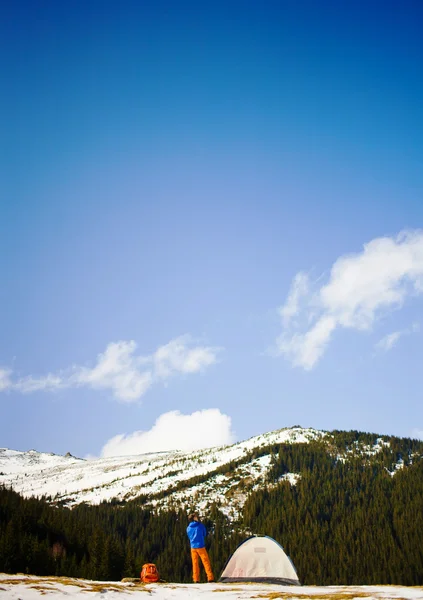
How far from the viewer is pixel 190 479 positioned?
114 m

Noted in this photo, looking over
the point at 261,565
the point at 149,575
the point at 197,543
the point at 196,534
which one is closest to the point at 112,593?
the point at 149,575

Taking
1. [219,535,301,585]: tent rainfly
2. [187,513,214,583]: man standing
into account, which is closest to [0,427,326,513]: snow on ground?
[219,535,301,585]: tent rainfly

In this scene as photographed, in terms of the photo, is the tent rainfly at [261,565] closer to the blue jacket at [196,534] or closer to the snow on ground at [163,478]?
the blue jacket at [196,534]

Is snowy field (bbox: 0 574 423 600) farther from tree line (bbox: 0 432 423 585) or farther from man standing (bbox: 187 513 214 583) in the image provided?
tree line (bbox: 0 432 423 585)

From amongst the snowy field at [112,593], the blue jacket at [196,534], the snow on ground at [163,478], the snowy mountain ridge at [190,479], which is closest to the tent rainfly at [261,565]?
the blue jacket at [196,534]

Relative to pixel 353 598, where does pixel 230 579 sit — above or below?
below

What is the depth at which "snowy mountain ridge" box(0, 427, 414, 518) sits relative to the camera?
10206 cm

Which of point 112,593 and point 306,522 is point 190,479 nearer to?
point 306,522

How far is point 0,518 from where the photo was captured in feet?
105

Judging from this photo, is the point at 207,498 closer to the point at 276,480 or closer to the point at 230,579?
the point at 276,480

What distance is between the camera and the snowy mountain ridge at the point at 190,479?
102 metres

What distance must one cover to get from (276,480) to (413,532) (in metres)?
36.7

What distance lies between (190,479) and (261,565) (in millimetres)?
94842

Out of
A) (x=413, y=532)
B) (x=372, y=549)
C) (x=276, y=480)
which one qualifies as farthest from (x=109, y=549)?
(x=276, y=480)
